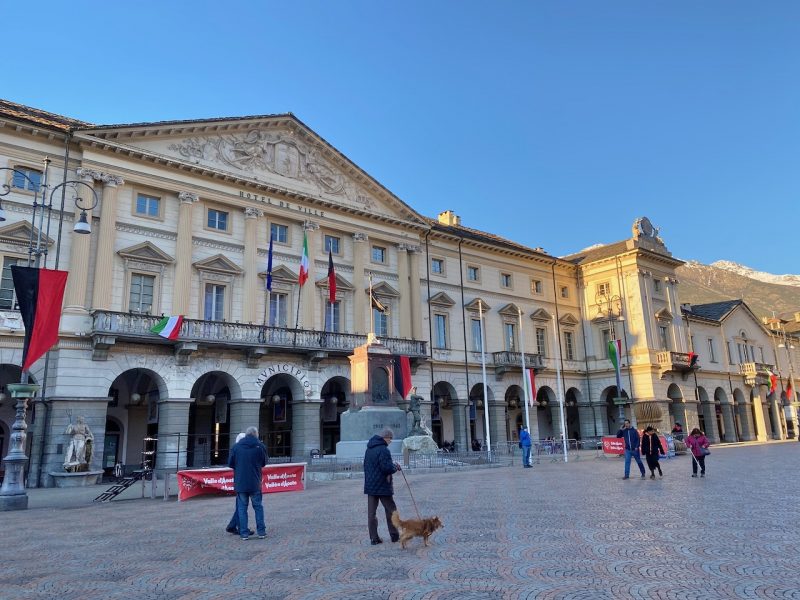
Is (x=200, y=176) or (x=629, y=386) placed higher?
(x=200, y=176)

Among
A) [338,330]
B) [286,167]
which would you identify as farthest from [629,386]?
[286,167]

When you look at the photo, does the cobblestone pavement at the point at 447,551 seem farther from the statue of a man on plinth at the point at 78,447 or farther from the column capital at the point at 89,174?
the column capital at the point at 89,174

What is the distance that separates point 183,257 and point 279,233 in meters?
6.15

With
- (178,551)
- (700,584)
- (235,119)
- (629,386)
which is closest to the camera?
(700,584)

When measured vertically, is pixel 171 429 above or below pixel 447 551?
above

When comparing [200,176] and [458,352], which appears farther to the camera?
[458,352]

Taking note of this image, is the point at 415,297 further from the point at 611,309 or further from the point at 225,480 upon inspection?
the point at 225,480

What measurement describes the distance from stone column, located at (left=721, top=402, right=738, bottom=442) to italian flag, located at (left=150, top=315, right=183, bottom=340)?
1883 inches

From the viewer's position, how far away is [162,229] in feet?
98.8

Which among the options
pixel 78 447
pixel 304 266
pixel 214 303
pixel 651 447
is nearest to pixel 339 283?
pixel 304 266

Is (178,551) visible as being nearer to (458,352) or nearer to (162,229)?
(162,229)

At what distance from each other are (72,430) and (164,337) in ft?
16.8

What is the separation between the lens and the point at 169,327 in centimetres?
2714

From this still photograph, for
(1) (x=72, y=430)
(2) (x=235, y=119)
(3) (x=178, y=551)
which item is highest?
(2) (x=235, y=119)
